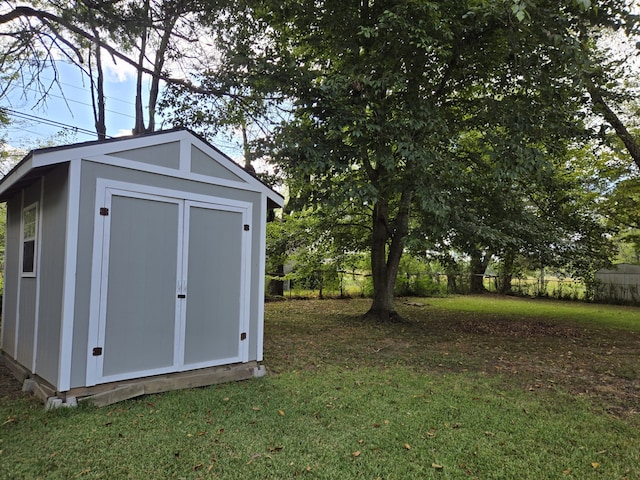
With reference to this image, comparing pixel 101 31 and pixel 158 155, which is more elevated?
pixel 101 31

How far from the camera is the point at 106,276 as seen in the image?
3.76m

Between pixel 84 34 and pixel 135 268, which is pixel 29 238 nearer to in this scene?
pixel 135 268

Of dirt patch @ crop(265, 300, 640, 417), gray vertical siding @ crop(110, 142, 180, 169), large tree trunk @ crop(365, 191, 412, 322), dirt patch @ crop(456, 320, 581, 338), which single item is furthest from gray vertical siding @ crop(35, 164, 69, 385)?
dirt patch @ crop(456, 320, 581, 338)

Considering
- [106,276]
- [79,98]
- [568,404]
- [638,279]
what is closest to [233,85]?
[106,276]

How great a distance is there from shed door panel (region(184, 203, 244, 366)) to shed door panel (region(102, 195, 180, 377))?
19cm

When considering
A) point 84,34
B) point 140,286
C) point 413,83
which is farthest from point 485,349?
point 84,34

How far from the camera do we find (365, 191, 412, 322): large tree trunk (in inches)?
355

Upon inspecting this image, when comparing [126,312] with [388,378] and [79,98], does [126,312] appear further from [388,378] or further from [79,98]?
[79,98]

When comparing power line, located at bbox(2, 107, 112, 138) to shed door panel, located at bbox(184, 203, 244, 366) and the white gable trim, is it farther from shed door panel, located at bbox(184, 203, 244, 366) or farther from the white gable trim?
shed door panel, located at bbox(184, 203, 244, 366)

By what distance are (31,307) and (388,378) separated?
409 centimetres

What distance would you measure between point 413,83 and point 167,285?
503cm

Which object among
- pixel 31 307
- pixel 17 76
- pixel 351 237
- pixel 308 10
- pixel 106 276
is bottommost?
pixel 31 307

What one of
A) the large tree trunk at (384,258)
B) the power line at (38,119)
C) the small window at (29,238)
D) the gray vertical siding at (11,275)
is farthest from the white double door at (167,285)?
the power line at (38,119)

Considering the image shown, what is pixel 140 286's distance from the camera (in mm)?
3965
